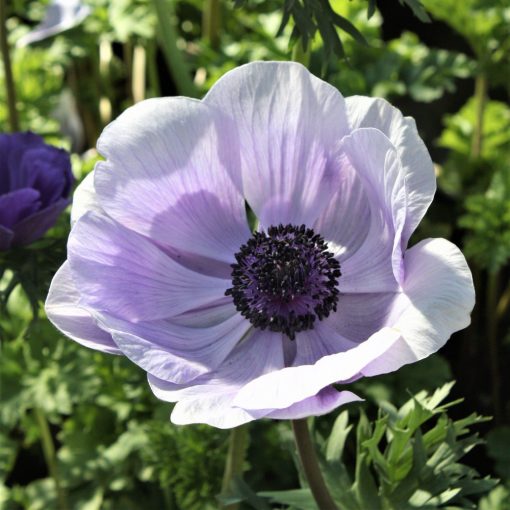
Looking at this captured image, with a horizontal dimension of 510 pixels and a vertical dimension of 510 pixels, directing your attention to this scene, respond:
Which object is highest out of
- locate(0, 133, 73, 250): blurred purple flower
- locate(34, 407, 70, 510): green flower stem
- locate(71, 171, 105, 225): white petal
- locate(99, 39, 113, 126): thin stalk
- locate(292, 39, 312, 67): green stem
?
locate(292, 39, 312, 67): green stem

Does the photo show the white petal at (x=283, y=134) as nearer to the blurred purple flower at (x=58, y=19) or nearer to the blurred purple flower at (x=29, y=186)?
the blurred purple flower at (x=29, y=186)

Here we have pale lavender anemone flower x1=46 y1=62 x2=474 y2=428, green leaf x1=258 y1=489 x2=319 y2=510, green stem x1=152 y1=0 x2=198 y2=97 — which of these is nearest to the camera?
pale lavender anemone flower x1=46 y1=62 x2=474 y2=428

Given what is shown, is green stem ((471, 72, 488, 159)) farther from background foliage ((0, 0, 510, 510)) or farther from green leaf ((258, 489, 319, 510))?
green leaf ((258, 489, 319, 510))

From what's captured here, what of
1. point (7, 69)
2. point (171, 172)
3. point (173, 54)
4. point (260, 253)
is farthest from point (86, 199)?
point (173, 54)

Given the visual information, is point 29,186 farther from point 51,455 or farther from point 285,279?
point 51,455

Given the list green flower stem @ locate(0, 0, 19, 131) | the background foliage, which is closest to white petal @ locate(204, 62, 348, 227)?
the background foliage

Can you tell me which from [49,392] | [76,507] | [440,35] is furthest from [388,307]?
[440,35]

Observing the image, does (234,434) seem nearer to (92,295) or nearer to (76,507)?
(92,295)
